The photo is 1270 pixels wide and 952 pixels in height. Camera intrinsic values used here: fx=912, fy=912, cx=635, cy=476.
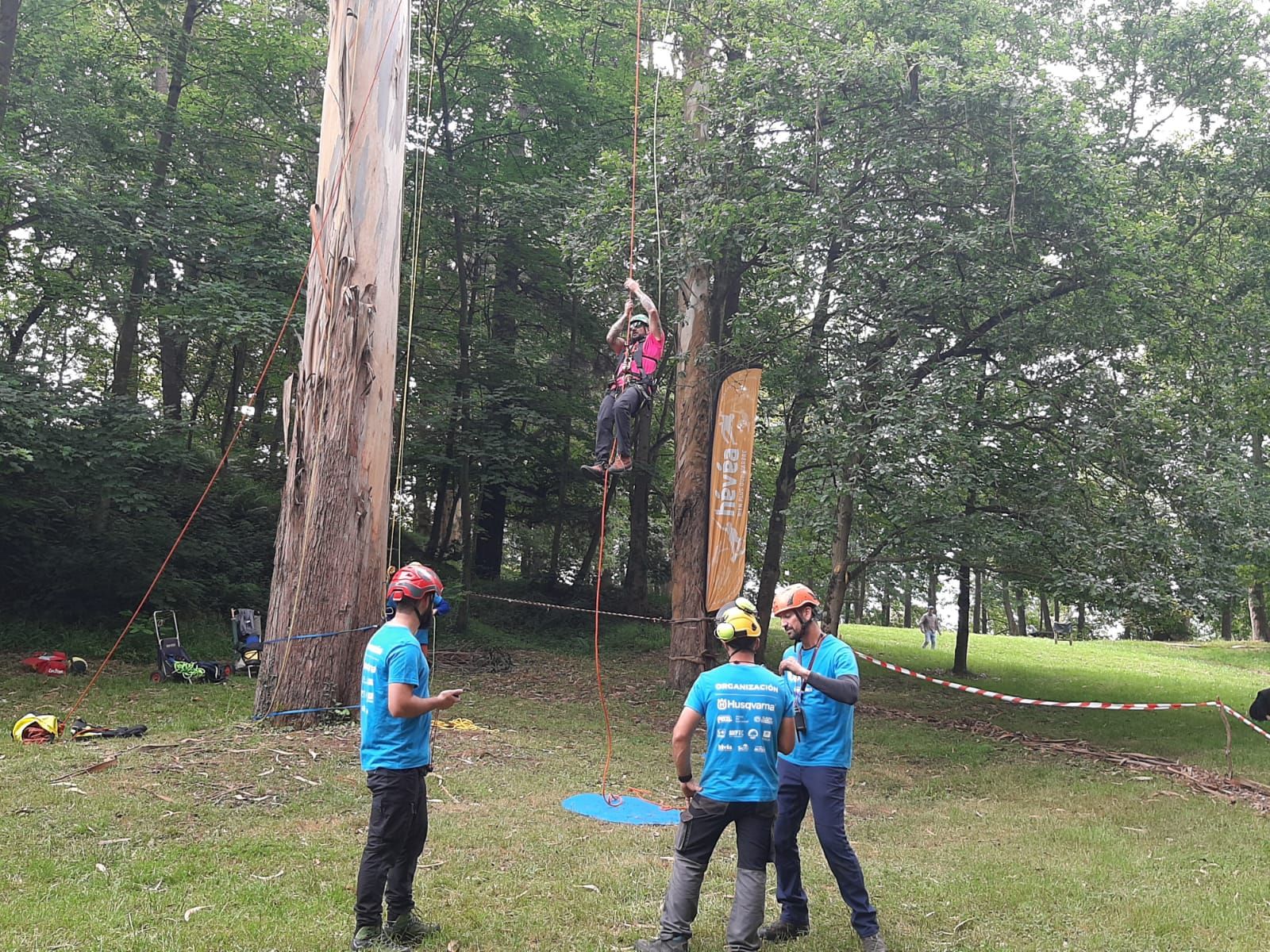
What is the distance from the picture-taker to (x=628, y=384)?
8055 millimetres

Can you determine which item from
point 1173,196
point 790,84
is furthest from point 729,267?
point 1173,196

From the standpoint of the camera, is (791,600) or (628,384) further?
(628,384)

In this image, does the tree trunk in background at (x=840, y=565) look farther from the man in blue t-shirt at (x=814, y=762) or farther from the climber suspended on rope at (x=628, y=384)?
the man in blue t-shirt at (x=814, y=762)

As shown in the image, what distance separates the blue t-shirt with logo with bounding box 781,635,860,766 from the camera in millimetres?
4691

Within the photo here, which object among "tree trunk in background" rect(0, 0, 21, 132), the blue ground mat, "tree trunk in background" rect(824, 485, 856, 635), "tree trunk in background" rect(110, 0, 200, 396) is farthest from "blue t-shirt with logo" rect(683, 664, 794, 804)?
"tree trunk in background" rect(0, 0, 21, 132)

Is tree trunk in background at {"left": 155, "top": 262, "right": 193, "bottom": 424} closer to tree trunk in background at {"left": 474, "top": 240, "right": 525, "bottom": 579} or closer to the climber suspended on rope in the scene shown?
tree trunk in background at {"left": 474, "top": 240, "right": 525, "bottom": 579}

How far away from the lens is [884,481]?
37.5 feet

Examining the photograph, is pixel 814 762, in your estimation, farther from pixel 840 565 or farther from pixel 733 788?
pixel 840 565

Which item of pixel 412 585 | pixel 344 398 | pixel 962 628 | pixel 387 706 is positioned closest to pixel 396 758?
pixel 387 706

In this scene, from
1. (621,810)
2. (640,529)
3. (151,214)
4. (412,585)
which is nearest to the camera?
(412,585)

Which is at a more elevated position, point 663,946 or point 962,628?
point 962,628

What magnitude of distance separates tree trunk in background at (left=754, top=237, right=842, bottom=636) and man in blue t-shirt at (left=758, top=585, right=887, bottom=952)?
449cm

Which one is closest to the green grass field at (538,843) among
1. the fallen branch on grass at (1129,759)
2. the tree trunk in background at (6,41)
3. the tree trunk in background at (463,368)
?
the fallen branch on grass at (1129,759)

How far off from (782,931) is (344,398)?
6.66 metres
